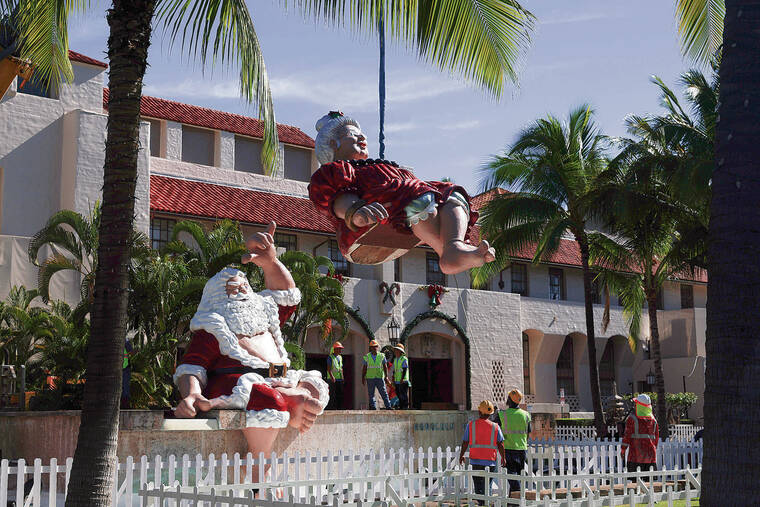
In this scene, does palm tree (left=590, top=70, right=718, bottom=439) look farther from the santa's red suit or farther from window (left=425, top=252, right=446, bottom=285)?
the santa's red suit

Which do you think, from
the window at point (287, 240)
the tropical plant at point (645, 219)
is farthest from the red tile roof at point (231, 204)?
the tropical plant at point (645, 219)

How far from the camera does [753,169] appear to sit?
519 centimetres

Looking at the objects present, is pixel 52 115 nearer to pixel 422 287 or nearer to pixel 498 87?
pixel 422 287

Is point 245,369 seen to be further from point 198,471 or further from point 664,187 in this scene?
point 664,187

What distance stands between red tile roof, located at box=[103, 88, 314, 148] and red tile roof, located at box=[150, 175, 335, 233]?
2268 mm

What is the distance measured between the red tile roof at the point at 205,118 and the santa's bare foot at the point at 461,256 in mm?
22580

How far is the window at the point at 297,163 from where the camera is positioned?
107 ft

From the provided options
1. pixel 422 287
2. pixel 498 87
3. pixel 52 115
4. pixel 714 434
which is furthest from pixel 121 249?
pixel 422 287

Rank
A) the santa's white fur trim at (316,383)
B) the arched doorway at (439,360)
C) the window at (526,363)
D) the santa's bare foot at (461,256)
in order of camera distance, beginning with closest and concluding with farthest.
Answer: the santa's bare foot at (461,256)
the santa's white fur trim at (316,383)
the arched doorway at (439,360)
the window at (526,363)

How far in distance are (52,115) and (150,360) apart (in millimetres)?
10023

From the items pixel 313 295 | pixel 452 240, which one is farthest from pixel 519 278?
pixel 452 240

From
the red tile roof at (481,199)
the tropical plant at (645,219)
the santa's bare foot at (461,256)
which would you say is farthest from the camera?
the red tile roof at (481,199)

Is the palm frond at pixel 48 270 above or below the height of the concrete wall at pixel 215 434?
above

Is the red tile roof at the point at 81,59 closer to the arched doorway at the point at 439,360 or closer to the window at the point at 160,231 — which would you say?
the window at the point at 160,231
